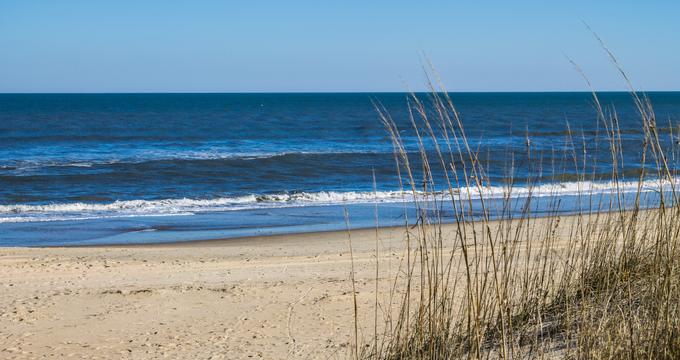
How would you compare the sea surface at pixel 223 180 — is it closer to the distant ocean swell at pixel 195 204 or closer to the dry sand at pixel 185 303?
the distant ocean swell at pixel 195 204

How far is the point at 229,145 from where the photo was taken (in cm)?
3372

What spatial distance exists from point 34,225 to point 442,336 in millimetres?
12237

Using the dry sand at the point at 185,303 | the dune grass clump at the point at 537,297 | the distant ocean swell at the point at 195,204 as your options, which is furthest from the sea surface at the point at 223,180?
the dry sand at the point at 185,303

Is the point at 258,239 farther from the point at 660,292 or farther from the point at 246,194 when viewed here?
the point at 660,292

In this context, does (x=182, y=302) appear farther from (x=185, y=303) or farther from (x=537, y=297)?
(x=537, y=297)

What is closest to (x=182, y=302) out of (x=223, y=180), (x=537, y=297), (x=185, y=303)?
(x=185, y=303)

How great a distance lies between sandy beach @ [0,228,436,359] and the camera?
19.2ft

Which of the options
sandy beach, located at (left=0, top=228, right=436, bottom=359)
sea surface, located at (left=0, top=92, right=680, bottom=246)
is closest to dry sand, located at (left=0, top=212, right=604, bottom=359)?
sandy beach, located at (left=0, top=228, right=436, bottom=359)

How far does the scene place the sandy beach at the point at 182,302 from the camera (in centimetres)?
587

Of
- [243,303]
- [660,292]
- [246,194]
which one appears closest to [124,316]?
[243,303]

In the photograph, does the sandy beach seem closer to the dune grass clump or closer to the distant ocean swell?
the dune grass clump

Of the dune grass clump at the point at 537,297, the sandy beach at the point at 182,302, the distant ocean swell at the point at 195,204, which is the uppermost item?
the dune grass clump at the point at 537,297

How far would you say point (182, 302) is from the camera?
7.20 m

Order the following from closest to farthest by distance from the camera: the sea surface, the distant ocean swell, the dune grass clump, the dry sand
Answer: the dune grass clump
the dry sand
the sea surface
the distant ocean swell
